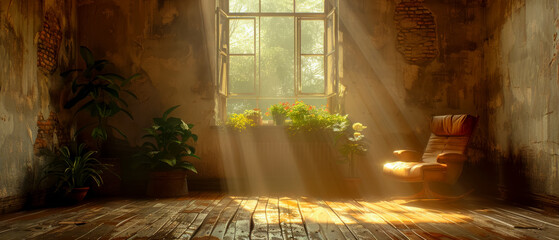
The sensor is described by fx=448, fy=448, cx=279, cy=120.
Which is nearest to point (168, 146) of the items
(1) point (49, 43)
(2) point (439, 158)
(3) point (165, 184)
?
(3) point (165, 184)

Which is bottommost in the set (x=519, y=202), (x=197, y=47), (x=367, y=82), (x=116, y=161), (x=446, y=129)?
(x=519, y=202)

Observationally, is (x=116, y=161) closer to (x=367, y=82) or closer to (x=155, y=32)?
(x=155, y=32)

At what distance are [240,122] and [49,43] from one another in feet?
7.77

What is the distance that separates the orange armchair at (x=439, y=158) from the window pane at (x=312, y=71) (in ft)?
5.20

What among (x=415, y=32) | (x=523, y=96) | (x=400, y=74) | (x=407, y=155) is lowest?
(x=407, y=155)

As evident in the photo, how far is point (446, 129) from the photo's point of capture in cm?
511

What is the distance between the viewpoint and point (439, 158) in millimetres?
4676

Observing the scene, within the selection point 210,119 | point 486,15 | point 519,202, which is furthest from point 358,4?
point 519,202

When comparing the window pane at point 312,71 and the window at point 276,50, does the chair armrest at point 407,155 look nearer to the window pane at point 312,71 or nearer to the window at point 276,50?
the window at point 276,50

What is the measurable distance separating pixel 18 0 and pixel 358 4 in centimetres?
392

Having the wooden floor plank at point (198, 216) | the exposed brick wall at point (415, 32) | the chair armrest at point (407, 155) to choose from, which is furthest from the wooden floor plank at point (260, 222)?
the exposed brick wall at point (415, 32)

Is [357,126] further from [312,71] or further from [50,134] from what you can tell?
[50,134]

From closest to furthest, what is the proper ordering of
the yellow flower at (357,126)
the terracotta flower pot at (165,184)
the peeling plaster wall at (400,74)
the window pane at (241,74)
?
the terracotta flower pot at (165,184) < the yellow flower at (357,126) < the peeling plaster wall at (400,74) < the window pane at (241,74)

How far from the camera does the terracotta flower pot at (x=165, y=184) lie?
512 cm
